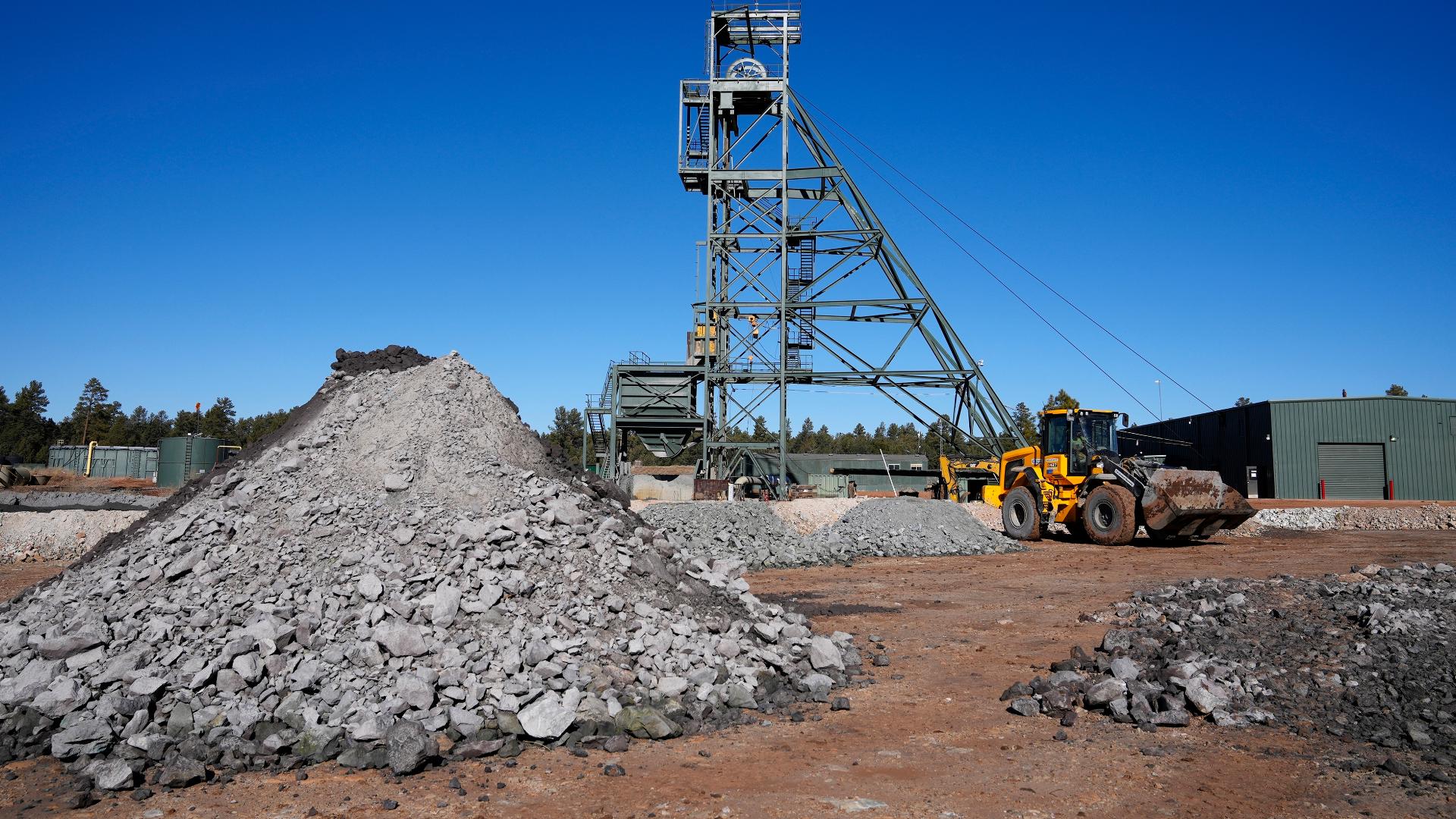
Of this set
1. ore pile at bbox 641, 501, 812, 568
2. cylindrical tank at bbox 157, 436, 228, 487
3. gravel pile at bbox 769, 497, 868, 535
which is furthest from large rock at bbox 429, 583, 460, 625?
cylindrical tank at bbox 157, 436, 228, 487

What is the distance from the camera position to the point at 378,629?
7125mm

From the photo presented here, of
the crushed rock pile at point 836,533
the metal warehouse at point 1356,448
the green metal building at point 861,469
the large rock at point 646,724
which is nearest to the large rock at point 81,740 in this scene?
the large rock at point 646,724

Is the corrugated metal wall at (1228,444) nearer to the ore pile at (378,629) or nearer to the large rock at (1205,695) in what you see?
the large rock at (1205,695)

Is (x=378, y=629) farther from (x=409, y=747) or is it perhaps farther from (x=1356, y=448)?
(x=1356, y=448)

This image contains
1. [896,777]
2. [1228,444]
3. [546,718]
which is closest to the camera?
[896,777]

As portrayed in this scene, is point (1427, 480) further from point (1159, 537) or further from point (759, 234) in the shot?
point (759, 234)

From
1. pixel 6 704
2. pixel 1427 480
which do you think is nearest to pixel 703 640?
pixel 6 704

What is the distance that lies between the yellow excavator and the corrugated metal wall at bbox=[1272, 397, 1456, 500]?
17367 mm

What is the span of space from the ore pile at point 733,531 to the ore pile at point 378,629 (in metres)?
8.14

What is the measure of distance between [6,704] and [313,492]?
10.1ft

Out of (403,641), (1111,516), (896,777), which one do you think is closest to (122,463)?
(1111,516)

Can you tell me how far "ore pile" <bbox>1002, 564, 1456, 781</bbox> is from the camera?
6621mm

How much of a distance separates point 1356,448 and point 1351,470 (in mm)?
896

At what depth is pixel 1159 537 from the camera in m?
20.6
